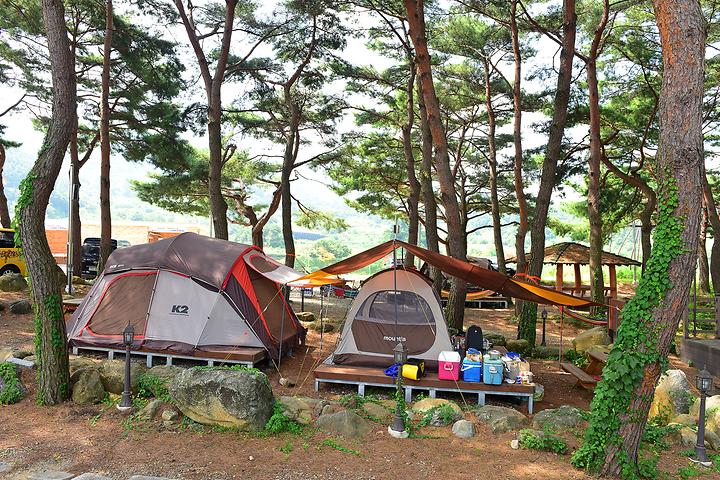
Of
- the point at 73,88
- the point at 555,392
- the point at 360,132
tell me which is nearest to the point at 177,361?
the point at 73,88

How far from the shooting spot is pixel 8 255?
45.7ft

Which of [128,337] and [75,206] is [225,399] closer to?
[128,337]

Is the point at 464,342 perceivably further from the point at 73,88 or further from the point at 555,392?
the point at 73,88

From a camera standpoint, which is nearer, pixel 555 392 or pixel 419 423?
pixel 419 423

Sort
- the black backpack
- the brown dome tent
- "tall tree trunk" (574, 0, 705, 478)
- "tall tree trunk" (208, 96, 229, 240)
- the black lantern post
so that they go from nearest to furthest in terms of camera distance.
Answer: "tall tree trunk" (574, 0, 705, 478) < the black lantern post < the black backpack < the brown dome tent < "tall tree trunk" (208, 96, 229, 240)

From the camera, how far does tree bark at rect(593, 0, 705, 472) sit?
452 centimetres

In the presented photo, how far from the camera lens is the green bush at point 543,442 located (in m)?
5.08

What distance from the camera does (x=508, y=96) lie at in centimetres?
1817

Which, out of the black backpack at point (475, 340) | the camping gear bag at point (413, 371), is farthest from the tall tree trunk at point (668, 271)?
the black backpack at point (475, 340)

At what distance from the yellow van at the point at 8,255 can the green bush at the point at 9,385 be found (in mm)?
8589

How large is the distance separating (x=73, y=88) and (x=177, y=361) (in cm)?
400

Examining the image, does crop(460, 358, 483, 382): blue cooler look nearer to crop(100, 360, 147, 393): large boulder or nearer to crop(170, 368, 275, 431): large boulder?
crop(170, 368, 275, 431): large boulder

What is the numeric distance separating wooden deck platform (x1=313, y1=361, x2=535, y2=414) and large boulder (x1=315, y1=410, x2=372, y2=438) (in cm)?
141

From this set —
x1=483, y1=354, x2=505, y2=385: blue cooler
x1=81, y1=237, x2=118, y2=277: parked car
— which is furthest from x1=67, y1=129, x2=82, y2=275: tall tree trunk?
x1=483, y1=354, x2=505, y2=385: blue cooler
